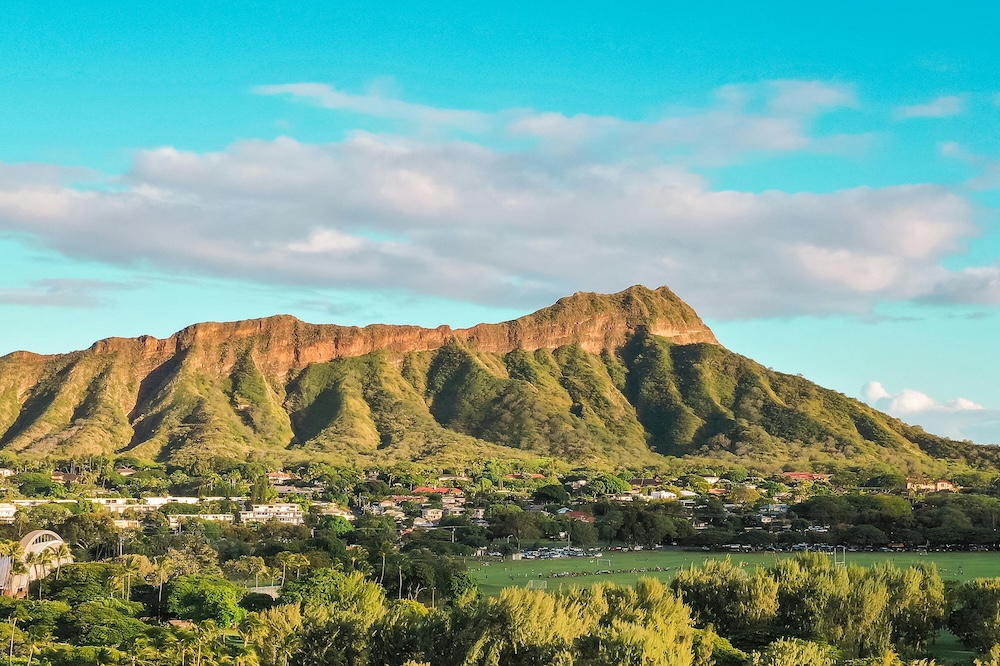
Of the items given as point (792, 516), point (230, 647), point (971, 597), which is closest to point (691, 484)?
point (792, 516)

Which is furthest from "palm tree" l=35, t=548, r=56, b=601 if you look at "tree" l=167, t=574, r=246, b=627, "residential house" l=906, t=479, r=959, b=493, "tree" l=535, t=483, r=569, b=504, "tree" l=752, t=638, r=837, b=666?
"residential house" l=906, t=479, r=959, b=493

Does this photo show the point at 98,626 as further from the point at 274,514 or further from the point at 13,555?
the point at 274,514

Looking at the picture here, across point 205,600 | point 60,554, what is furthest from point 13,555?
point 205,600

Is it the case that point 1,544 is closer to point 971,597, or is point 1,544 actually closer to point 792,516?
point 971,597

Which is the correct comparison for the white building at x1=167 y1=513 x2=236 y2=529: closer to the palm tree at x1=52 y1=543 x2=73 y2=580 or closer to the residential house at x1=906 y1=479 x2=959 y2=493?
the palm tree at x1=52 y1=543 x2=73 y2=580

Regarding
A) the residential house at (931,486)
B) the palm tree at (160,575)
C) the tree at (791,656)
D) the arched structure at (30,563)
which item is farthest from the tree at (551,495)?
the tree at (791,656)

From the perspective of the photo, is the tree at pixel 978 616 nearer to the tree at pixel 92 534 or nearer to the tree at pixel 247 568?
the tree at pixel 247 568

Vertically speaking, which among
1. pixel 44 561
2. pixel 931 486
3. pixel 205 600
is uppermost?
pixel 931 486
